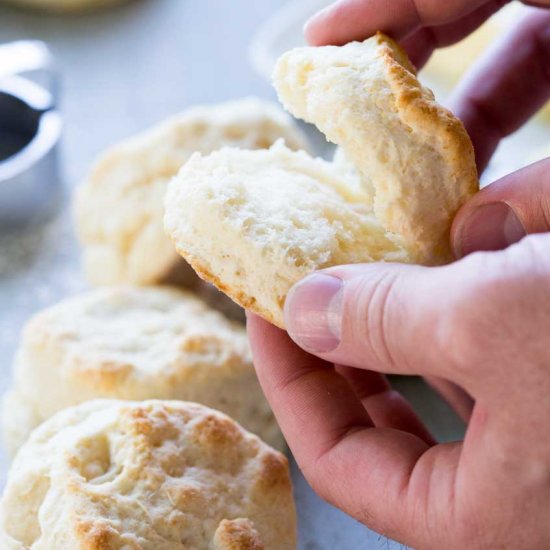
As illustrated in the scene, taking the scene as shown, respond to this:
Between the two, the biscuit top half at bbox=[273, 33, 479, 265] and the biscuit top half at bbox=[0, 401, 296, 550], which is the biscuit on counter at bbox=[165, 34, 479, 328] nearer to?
the biscuit top half at bbox=[273, 33, 479, 265]

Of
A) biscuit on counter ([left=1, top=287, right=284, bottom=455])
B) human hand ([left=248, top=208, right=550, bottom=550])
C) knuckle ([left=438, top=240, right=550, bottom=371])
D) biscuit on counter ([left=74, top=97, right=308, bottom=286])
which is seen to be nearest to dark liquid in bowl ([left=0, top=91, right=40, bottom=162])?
biscuit on counter ([left=74, top=97, right=308, bottom=286])

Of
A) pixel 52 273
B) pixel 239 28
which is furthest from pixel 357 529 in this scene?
pixel 239 28

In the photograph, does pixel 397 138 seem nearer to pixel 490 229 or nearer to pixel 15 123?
pixel 490 229

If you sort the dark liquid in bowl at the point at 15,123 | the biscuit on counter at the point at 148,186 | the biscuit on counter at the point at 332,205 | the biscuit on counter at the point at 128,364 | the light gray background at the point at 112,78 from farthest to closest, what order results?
the dark liquid in bowl at the point at 15,123 → the light gray background at the point at 112,78 → the biscuit on counter at the point at 148,186 → the biscuit on counter at the point at 128,364 → the biscuit on counter at the point at 332,205

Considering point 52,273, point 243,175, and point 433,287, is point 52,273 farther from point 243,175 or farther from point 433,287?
point 433,287

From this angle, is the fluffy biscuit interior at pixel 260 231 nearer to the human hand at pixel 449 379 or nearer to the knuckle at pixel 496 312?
the human hand at pixel 449 379

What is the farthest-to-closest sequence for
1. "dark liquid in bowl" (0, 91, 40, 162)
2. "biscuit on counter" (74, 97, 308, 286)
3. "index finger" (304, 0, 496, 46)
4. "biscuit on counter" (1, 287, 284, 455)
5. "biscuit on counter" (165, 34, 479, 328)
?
"dark liquid in bowl" (0, 91, 40, 162) → "biscuit on counter" (74, 97, 308, 286) → "biscuit on counter" (1, 287, 284, 455) → "index finger" (304, 0, 496, 46) → "biscuit on counter" (165, 34, 479, 328)

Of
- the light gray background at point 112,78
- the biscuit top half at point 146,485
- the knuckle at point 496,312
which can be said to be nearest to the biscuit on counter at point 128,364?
the biscuit top half at point 146,485

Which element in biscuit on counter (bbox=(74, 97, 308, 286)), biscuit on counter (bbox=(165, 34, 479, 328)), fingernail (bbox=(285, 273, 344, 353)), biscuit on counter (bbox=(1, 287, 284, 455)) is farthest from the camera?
biscuit on counter (bbox=(74, 97, 308, 286))

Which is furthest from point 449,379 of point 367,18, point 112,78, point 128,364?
point 112,78
